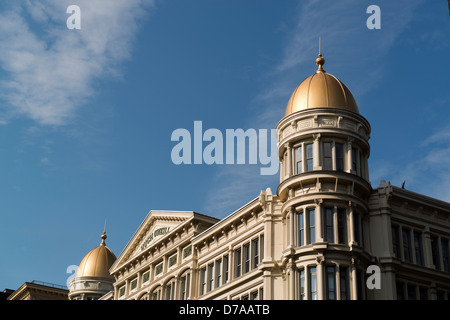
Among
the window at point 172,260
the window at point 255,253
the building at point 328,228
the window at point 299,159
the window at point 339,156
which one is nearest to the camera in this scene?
the building at point 328,228

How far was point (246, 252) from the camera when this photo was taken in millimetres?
44844

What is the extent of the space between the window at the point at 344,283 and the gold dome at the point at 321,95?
34.3ft

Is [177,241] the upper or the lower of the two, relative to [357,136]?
lower

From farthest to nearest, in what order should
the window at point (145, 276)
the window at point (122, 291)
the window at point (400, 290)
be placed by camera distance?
the window at point (122, 291), the window at point (145, 276), the window at point (400, 290)

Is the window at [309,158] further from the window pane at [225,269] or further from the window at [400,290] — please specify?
the window pane at [225,269]

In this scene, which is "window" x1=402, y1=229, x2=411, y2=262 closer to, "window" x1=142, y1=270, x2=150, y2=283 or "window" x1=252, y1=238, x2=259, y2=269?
"window" x1=252, y1=238, x2=259, y2=269

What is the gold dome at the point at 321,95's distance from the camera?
141 ft

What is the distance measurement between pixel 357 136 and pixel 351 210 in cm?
515

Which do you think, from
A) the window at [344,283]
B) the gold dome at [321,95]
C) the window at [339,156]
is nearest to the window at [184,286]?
the window at [344,283]

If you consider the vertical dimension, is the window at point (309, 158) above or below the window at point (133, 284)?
above

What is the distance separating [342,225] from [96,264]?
4085 centimetres
